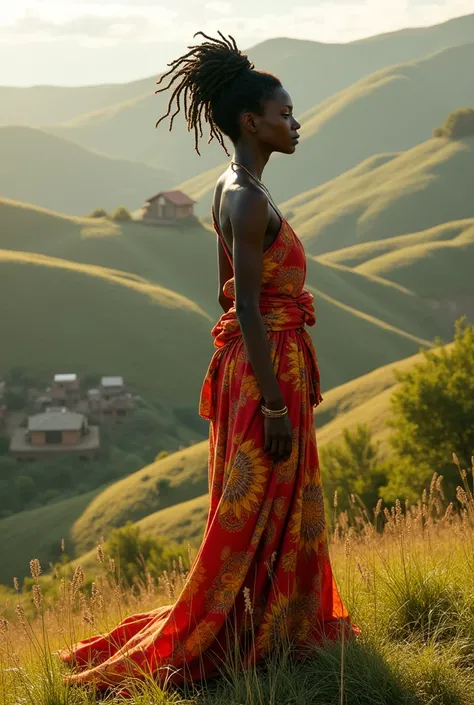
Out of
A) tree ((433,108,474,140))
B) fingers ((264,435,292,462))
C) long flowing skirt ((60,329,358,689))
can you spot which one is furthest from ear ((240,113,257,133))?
tree ((433,108,474,140))

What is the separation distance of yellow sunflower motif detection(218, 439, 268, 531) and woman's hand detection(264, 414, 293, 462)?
4.6 inches

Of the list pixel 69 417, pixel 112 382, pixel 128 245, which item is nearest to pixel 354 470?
pixel 69 417

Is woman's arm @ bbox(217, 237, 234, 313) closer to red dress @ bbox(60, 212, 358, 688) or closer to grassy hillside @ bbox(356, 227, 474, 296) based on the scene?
red dress @ bbox(60, 212, 358, 688)

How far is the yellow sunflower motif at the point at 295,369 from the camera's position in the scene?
4812mm

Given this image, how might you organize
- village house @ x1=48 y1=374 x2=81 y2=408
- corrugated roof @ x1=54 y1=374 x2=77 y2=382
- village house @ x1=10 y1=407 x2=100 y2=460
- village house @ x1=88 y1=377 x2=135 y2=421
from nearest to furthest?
village house @ x1=10 y1=407 x2=100 y2=460 < village house @ x1=88 y1=377 x2=135 y2=421 < village house @ x1=48 y1=374 x2=81 y2=408 < corrugated roof @ x1=54 y1=374 x2=77 y2=382

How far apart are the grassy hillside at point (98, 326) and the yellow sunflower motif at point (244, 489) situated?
247ft

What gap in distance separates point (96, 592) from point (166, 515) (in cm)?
3936

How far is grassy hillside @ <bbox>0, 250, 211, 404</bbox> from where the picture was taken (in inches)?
3209

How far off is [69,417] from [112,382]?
5.92 metres

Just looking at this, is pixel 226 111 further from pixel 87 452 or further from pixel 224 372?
pixel 87 452

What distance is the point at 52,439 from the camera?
6912cm

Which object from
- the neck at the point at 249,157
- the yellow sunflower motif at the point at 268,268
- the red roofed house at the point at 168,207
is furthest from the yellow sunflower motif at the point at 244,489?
the red roofed house at the point at 168,207

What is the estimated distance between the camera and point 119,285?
309 feet

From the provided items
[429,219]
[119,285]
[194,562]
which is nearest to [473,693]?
[194,562]
